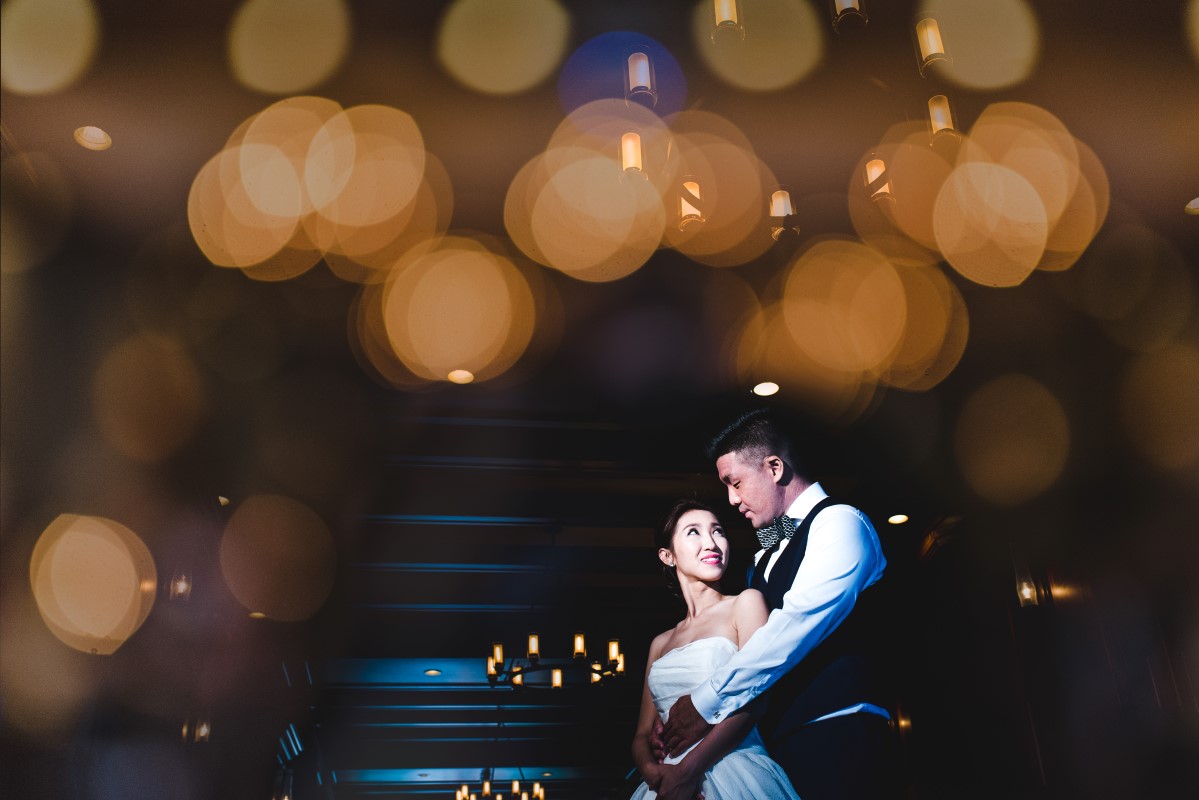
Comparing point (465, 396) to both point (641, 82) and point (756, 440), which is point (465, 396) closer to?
point (641, 82)

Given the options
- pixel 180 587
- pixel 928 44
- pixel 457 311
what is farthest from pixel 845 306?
pixel 180 587

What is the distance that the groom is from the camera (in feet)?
8.07

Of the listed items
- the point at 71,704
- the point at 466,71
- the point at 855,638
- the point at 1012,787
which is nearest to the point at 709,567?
the point at 855,638

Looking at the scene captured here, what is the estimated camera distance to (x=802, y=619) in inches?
101

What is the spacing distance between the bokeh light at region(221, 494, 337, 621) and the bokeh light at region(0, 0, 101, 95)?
4084 mm

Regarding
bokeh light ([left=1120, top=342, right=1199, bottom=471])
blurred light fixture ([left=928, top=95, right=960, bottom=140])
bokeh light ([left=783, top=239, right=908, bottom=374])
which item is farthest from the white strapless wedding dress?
bokeh light ([left=1120, top=342, right=1199, bottom=471])

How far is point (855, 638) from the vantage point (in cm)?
260

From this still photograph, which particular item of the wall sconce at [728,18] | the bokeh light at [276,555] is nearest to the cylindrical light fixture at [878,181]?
the wall sconce at [728,18]

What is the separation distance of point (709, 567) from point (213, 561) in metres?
5.51

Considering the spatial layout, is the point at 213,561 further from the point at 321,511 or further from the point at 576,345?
the point at 576,345

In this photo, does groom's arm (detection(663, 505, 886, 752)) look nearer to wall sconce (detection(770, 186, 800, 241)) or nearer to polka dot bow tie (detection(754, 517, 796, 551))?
polka dot bow tie (detection(754, 517, 796, 551))

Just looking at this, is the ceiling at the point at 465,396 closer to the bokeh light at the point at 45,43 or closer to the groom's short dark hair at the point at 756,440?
the bokeh light at the point at 45,43

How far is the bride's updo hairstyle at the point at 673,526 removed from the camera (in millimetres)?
3039

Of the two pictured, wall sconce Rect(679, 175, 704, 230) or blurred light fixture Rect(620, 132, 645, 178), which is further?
wall sconce Rect(679, 175, 704, 230)
